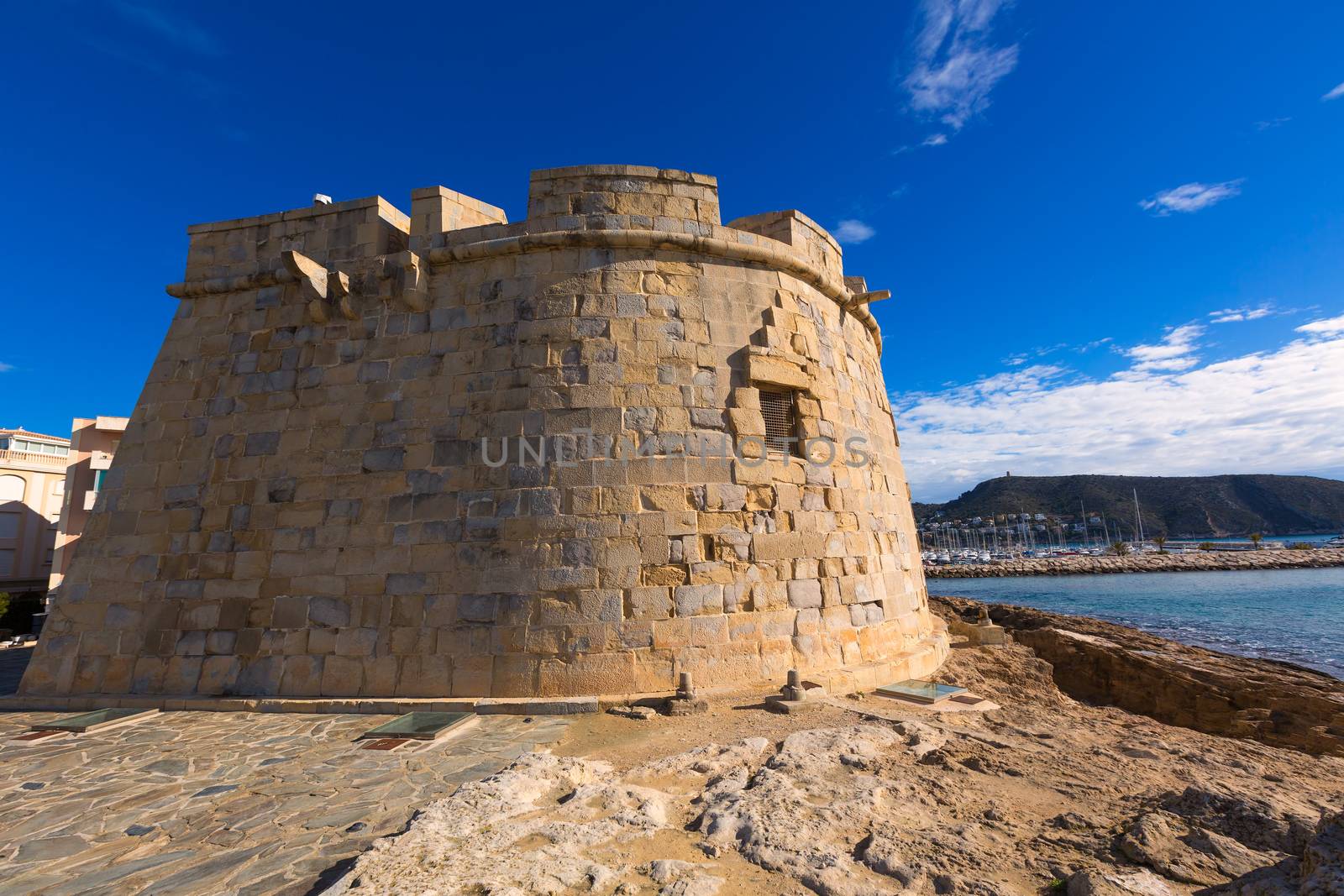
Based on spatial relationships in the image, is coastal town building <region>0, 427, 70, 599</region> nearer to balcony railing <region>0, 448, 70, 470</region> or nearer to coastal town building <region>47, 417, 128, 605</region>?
balcony railing <region>0, 448, 70, 470</region>

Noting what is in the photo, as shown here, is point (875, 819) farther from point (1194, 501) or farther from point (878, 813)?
point (1194, 501)

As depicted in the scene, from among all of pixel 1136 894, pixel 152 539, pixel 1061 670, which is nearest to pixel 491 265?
pixel 152 539

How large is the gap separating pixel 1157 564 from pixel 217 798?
71319mm

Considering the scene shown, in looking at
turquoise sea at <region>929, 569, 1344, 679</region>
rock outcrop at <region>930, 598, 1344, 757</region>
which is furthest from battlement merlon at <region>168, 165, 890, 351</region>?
turquoise sea at <region>929, 569, 1344, 679</region>

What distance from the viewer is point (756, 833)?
9.55ft

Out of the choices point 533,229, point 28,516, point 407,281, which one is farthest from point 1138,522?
point 28,516

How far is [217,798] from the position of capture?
12.1 feet

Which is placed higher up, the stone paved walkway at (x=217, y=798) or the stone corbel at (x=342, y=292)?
the stone corbel at (x=342, y=292)

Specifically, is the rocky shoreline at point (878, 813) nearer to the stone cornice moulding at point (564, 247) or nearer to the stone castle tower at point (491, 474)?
the stone castle tower at point (491, 474)

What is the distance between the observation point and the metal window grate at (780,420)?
267 inches

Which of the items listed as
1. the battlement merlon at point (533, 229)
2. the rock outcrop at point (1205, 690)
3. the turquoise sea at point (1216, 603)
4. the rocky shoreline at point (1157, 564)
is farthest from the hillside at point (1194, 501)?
the battlement merlon at point (533, 229)

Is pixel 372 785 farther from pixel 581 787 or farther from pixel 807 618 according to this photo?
pixel 807 618

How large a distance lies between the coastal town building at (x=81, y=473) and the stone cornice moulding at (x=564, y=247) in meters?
12.8

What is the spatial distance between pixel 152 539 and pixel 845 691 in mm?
7661
